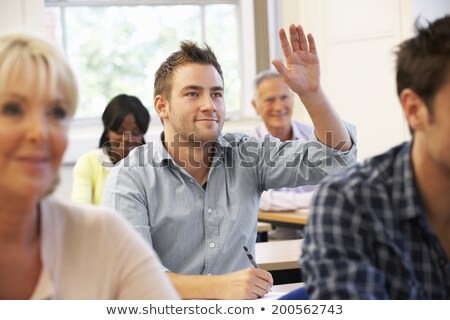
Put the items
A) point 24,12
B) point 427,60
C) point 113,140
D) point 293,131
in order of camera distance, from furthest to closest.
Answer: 1. point 24,12
2. point 293,131
3. point 113,140
4. point 427,60

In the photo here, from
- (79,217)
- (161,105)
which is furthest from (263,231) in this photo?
→ (79,217)

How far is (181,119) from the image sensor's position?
2453 millimetres

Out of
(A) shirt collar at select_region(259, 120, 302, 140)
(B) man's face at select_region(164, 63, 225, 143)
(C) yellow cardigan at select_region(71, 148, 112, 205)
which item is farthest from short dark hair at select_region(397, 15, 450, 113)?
(A) shirt collar at select_region(259, 120, 302, 140)

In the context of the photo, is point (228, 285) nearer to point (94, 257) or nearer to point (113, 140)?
point (94, 257)

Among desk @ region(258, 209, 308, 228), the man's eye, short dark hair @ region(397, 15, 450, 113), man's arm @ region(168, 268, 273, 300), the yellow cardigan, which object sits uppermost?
short dark hair @ region(397, 15, 450, 113)

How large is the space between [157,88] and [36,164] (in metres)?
1.59

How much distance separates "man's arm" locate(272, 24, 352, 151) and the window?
3.54 m

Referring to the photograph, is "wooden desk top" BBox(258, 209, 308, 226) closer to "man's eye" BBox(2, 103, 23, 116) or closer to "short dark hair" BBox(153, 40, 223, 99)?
"short dark hair" BBox(153, 40, 223, 99)

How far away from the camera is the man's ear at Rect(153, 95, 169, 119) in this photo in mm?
2582

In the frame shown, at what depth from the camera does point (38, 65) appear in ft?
3.51

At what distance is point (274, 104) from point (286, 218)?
1023mm

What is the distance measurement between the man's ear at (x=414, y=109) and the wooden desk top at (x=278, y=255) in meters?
1.33
